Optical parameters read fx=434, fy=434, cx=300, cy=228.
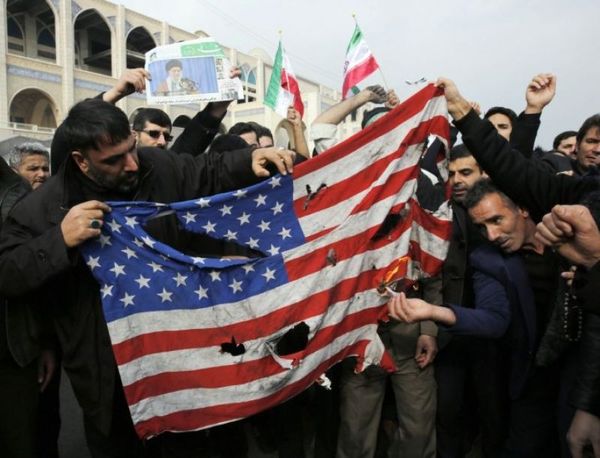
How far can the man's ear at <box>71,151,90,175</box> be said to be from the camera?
2.07 m

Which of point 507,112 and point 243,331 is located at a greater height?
point 507,112

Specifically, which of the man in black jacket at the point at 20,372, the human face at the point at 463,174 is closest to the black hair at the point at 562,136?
the human face at the point at 463,174

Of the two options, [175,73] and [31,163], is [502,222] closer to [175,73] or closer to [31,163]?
[175,73]

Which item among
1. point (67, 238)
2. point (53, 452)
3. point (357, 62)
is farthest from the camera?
point (357, 62)

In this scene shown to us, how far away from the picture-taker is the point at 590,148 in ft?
10.6

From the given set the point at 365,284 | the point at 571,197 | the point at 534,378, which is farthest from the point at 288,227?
the point at 534,378

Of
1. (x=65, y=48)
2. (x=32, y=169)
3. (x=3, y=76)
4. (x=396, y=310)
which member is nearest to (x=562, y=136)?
(x=396, y=310)

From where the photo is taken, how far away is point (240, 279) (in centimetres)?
223

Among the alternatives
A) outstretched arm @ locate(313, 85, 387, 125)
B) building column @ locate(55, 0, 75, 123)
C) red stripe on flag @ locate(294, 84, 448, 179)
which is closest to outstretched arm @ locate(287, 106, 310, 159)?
outstretched arm @ locate(313, 85, 387, 125)

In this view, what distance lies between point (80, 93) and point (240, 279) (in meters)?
27.3

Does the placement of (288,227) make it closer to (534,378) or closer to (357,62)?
(534,378)

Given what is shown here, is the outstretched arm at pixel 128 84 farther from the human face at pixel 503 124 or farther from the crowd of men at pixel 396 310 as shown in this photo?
the human face at pixel 503 124

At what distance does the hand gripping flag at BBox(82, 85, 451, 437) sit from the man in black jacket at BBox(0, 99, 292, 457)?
→ 0.12m

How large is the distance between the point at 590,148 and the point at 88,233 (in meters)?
3.43
